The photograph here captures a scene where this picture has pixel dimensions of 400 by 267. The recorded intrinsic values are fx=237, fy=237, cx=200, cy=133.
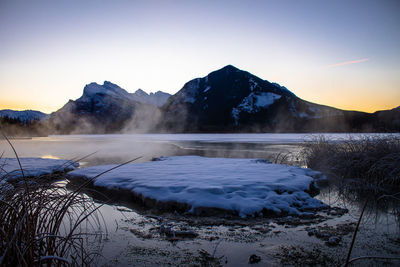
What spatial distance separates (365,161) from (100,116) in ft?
499

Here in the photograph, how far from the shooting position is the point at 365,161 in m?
7.51

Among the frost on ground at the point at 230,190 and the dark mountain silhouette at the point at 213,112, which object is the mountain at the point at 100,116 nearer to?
the dark mountain silhouette at the point at 213,112

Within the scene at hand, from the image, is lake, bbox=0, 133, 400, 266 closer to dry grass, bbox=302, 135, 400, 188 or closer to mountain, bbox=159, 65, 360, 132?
dry grass, bbox=302, 135, 400, 188

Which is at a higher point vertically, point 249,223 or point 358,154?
point 358,154

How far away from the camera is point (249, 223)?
13.5 feet

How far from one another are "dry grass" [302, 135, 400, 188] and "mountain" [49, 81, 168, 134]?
10368cm

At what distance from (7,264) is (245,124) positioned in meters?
114

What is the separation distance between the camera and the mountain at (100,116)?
390 feet

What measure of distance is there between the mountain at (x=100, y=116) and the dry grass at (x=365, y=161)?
103681mm

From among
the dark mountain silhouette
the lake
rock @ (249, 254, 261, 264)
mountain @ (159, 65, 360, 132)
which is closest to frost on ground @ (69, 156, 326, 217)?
the lake

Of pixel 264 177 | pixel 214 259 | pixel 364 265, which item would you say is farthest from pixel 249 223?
pixel 264 177

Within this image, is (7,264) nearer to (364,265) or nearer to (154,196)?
(154,196)

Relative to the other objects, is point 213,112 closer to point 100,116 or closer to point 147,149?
point 100,116

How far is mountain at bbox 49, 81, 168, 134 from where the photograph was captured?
119 meters
